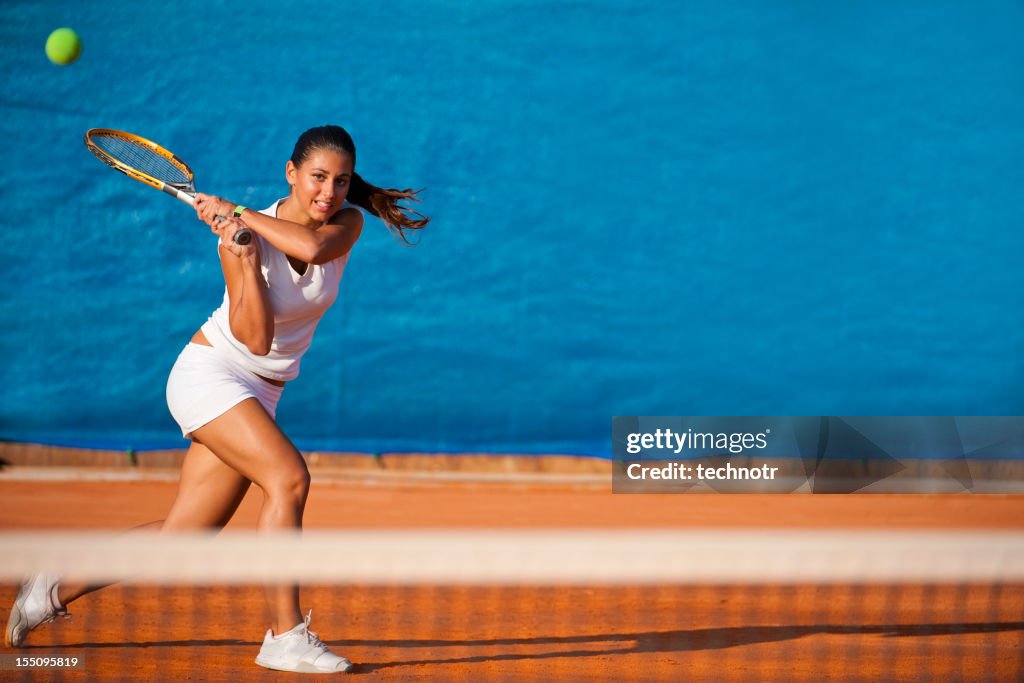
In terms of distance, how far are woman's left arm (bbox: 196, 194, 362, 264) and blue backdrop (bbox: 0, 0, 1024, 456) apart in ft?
11.9

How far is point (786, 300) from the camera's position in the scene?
6.64 meters

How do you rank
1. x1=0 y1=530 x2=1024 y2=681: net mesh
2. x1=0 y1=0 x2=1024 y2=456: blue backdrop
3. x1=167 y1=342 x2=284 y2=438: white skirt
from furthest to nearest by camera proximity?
x1=0 y1=0 x2=1024 y2=456: blue backdrop → x1=167 y1=342 x2=284 y2=438: white skirt → x1=0 y1=530 x2=1024 y2=681: net mesh

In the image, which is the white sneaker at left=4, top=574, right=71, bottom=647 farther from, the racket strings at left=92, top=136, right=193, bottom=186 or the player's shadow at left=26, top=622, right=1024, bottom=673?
the racket strings at left=92, top=136, right=193, bottom=186

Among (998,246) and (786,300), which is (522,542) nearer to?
(786,300)

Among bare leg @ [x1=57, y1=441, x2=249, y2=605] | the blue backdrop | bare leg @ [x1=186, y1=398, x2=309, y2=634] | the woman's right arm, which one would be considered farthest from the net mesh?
the blue backdrop

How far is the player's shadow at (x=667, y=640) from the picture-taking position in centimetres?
316

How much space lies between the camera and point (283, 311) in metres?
2.97

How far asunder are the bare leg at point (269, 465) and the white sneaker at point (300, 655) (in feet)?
0.08

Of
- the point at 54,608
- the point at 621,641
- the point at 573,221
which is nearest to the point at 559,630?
the point at 621,641

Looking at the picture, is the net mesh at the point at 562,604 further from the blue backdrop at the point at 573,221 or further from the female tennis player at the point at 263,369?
the blue backdrop at the point at 573,221

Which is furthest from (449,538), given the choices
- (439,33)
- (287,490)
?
(439,33)

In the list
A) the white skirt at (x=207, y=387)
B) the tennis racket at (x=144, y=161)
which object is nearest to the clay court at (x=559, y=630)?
the white skirt at (x=207, y=387)

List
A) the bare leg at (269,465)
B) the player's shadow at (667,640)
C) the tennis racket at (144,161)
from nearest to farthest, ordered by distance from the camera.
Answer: the bare leg at (269,465) < the player's shadow at (667,640) < the tennis racket at (144,161)

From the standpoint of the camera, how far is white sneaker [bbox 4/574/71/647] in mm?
2936
